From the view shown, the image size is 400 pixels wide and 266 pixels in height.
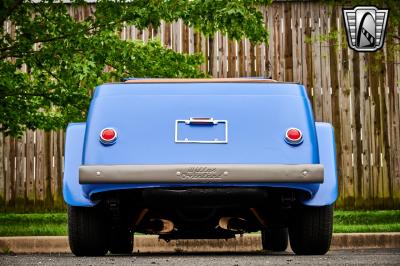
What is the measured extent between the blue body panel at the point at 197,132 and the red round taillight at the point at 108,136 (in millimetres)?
32

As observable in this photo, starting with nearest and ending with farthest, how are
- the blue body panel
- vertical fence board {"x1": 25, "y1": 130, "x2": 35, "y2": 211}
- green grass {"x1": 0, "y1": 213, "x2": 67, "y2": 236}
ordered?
the blue body panel, green grass {"x1": 0, "y1": 213, "x2": 67, "y2": 236}, vertical fence board {"x1": 25, "y1": 130, "x2": 35, "y2": 211}

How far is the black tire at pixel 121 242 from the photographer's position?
8.32 meters

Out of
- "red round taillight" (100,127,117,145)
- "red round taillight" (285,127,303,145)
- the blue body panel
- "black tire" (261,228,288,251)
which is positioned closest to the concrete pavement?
"black tire" (261,228,288,251)

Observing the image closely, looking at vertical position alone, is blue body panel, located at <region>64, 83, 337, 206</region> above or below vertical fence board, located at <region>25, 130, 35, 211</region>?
above

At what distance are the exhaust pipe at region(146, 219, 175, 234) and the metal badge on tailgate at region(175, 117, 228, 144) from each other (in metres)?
0.90

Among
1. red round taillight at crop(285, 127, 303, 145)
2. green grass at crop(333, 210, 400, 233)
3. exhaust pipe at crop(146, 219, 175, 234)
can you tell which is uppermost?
red round taillight at crop(285, 127, 303, 145)

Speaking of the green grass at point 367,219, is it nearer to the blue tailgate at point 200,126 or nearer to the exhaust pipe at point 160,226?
the exhaust pipe at point 160,226

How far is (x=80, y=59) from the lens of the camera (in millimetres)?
10602

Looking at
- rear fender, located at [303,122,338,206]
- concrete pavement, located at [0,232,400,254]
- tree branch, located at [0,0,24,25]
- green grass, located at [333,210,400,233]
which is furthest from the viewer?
green grass, located at [333,210,400,233]

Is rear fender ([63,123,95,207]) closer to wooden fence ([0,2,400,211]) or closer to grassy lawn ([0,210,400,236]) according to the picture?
grassy lawn ([0,210,400,236])

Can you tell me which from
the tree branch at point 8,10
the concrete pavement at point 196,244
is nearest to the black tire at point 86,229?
the concrete pavement at point 196,244

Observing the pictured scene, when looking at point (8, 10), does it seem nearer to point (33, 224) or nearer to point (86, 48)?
point (86, 48)

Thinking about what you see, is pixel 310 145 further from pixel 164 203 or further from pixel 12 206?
pixel 12 206

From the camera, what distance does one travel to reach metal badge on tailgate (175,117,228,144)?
682cm
